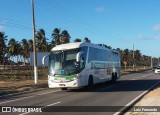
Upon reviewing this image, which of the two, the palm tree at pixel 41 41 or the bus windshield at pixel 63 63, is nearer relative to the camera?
the bus windshield at pixel 63 63

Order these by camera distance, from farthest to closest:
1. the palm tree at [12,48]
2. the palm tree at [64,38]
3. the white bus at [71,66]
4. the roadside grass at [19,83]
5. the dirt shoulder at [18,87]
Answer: the palm tree at [12,48] < the palm tree at [64,38] < the roadside grass at [19,83] < the dirt shoulder at [18,87] < the white bus at [71,66]

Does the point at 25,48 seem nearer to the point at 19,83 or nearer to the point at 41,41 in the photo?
the point at 41,41

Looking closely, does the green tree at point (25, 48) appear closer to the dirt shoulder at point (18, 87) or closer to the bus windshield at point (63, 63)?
the dirt shoulder at point (18, 87)

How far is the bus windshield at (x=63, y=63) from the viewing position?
2519 cm

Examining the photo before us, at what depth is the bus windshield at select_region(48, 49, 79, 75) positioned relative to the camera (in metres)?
25.2

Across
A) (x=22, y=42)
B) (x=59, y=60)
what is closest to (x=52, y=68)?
(x=59, y=60)

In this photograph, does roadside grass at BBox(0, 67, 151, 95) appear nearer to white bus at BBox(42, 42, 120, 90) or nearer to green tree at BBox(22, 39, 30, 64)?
white bus at BBox(42, 42, 120, 90)

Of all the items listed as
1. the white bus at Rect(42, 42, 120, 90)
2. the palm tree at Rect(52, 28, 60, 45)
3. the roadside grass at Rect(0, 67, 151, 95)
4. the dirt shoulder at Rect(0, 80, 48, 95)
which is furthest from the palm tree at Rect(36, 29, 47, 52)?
the white bus at Rect(42, 42, 120, 90)

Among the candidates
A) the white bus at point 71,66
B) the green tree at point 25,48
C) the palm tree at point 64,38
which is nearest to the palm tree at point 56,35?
the palm tree at point 64,38

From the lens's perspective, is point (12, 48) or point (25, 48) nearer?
point (12, 48)

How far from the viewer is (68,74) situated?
2506cm

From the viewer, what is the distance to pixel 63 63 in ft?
83.1

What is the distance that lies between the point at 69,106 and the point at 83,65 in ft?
30.1

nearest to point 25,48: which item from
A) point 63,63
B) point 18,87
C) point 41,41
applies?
point 41,41
